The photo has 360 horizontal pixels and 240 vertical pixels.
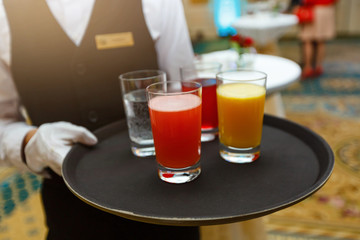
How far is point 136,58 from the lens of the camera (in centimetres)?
102

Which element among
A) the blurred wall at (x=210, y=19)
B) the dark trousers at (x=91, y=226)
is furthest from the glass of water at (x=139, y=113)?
the blurred wall at (x=210, y=19)

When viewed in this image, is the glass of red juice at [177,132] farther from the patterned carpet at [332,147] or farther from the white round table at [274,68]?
the patterned carpet at [332,147]

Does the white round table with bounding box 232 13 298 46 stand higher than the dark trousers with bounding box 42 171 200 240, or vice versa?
the white round table with bounding box 232 13 298 46

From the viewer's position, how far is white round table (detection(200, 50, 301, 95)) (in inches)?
66.1

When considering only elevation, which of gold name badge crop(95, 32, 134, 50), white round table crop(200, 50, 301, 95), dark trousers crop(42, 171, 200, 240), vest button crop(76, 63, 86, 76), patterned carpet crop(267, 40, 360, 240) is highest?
gold name badge crop(95, 32, 134, 50)

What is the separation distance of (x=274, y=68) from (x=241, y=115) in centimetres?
138

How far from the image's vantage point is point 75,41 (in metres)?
0.96

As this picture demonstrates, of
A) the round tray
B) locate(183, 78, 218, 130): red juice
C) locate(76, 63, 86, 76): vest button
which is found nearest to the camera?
the round tray

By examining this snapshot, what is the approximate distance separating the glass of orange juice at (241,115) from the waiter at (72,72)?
353 mm

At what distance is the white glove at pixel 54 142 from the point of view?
32.0 inches

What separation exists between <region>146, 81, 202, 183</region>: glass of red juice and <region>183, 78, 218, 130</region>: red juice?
5.1 inches

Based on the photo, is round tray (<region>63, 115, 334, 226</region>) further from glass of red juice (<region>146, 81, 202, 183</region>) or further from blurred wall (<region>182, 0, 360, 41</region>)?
blurred wall (<region>182, 0, 360, 41</region>)

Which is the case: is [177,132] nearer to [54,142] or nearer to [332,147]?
[54,142]

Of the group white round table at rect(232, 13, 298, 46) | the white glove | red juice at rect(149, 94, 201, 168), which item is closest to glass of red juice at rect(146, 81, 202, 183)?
red juice at rect(149, 94, 201, 168)
